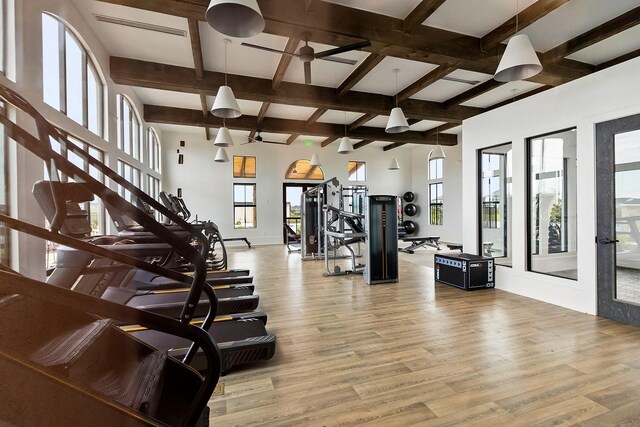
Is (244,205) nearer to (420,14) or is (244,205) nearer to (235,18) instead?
(420,14)

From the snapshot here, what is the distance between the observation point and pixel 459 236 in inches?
436

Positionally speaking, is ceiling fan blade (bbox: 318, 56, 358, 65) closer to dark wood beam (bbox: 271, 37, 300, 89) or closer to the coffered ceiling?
the coffered ceiling

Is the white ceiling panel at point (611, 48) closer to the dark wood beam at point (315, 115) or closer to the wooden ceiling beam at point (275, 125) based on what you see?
the dark wood beam at point (315, 115)

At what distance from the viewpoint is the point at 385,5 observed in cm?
383

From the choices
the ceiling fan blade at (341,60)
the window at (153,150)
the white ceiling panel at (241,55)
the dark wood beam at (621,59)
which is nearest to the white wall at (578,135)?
the dark wood beam at (621,59)

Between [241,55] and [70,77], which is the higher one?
[241,55]

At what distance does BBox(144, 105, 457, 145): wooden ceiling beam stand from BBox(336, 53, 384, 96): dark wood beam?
114 inches

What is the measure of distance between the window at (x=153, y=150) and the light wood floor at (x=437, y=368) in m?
6.94

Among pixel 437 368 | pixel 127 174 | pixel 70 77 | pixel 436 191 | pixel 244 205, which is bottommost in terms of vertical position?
pixel 437 368

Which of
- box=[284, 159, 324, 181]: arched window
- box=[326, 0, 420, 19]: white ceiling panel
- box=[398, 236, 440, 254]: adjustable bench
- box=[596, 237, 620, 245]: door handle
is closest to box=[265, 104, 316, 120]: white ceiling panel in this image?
box=[284, 159, 324, 181]: arched window

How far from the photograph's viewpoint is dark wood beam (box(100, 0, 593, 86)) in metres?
3.49

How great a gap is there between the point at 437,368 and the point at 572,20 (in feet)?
15.5

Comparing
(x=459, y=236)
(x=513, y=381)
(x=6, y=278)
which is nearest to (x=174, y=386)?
(x=6, y=278)

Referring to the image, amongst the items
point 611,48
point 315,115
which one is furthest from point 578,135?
point 315,115
